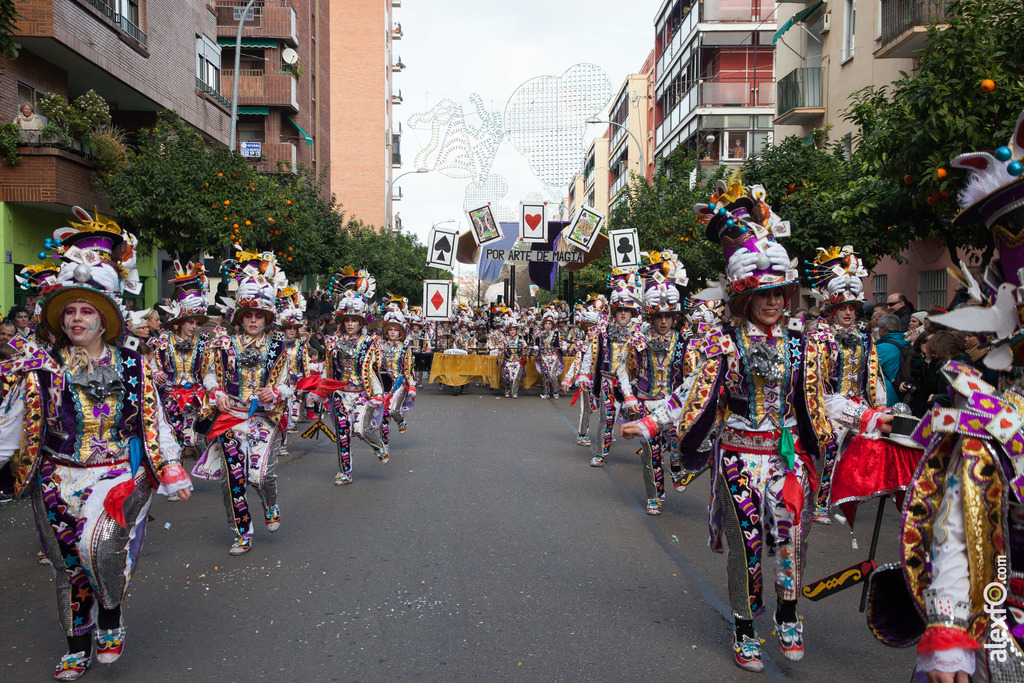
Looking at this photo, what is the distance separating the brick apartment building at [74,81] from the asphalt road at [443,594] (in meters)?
11.3

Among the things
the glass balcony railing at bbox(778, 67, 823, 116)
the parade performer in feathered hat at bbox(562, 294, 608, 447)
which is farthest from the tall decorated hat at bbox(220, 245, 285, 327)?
the glass balcony railing at bbox(778, 67, 823, 116)

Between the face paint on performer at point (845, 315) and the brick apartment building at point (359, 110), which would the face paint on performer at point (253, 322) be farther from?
the brick apartment building at point (359, 110)

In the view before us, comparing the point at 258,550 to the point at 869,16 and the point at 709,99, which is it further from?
the point at 709,99

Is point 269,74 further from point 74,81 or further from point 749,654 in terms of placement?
point 749,654

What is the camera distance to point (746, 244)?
16.6ft

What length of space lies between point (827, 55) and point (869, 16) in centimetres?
333

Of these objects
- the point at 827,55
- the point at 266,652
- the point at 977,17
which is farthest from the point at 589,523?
the point at 827,55

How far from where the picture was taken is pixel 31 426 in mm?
4730

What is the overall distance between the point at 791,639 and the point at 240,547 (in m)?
4.34

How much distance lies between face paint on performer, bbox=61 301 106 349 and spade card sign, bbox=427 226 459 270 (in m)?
17.9

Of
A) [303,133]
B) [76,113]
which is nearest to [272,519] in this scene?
[76,113]

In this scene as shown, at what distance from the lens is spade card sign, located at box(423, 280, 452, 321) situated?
2378cm

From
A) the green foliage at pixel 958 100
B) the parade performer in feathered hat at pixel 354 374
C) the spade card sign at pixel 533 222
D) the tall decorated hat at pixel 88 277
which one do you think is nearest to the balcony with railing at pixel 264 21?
the spade card sign at pixel 533 222

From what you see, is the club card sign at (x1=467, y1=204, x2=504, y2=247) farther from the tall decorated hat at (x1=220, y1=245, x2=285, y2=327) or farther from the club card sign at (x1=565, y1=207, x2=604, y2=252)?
the tall decorated hat at (x1=220, y1=245, x2=285, y2=327)
